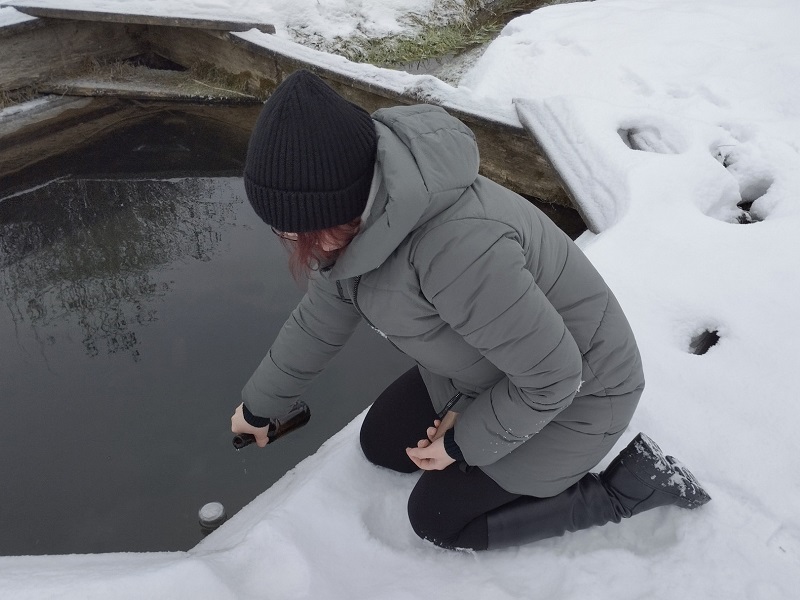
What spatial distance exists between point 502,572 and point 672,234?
1.66 m

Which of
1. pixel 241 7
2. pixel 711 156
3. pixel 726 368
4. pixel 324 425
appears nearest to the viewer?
pixel 726 368

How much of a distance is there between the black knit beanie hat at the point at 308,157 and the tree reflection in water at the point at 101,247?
189cm

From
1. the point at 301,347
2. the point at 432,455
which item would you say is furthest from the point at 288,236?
the point at 432,455

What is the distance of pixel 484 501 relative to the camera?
1539 millimetres

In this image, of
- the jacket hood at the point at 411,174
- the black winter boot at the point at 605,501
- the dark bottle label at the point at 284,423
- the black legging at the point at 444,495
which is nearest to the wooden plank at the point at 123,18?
the dark bottle label at the point at 284,423

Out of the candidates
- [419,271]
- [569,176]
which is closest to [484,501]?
[419,271]

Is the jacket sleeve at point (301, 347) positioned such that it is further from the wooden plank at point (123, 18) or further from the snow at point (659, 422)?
the wooden plank at point (123, 18)

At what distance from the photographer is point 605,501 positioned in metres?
1.56

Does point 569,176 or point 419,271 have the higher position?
point 419,271

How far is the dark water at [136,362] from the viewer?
2143 mm

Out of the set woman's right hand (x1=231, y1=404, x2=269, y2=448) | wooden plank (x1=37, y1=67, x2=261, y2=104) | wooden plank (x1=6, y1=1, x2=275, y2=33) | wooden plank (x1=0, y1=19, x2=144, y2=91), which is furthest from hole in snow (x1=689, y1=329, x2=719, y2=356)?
wooden plank (x1=0, y1=19, x2=144, y2=91)

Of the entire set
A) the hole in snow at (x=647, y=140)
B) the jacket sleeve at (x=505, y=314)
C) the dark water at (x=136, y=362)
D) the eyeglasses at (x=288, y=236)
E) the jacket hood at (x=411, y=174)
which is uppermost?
the jacket hood at (x=411, y=174)

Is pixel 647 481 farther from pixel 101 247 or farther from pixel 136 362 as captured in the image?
pixel 101 247

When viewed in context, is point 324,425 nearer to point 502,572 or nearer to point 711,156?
point 502,572
